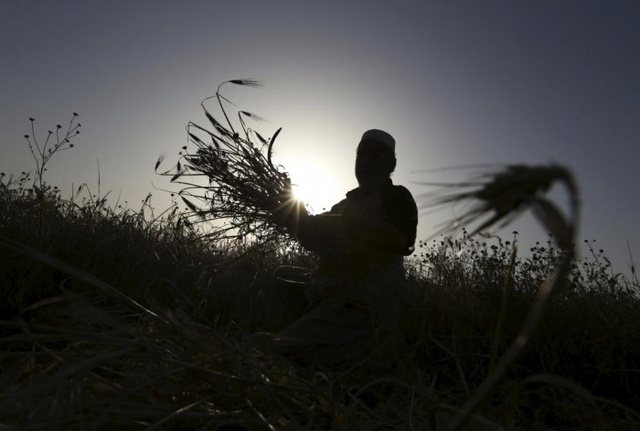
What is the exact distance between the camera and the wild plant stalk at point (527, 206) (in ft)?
1.36

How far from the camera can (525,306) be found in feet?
10.4

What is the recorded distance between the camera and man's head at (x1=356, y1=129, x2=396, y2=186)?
127 inches

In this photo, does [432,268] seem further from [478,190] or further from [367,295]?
[478,190]

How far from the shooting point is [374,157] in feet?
10.6

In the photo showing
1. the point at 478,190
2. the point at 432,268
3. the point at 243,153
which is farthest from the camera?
the point at 432,268

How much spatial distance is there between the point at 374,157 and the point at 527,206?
2791 millimetres

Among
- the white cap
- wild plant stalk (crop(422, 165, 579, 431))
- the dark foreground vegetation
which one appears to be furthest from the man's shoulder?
wild plant stalk (crop(422, 165, 579, 431))

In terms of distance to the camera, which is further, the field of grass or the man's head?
the man's head

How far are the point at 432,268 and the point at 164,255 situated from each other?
2069 millimetres

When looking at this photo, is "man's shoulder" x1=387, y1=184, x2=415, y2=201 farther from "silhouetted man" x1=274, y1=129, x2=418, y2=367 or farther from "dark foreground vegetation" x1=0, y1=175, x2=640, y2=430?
"dark foreground vegetation" x1=0, y1=175, x2=640, y2=430

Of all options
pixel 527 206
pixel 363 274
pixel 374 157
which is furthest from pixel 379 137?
pixel 527 206

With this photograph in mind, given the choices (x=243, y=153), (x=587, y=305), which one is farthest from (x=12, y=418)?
(x=587, y=305)

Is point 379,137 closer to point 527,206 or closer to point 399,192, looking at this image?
point 399,192

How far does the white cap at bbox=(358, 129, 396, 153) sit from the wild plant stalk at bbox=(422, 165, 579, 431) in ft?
9.08
